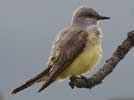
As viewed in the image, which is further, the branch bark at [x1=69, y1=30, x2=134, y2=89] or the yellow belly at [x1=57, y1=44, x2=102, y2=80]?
the yellow belly at [x1=57, y1=44, x2=102, y2=80]

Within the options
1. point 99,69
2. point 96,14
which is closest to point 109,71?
point 99,69

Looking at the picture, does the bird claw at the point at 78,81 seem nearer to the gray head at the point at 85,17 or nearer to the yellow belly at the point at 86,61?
the yellow belly at the point at 86,61

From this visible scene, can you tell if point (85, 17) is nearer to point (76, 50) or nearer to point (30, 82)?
point (76, 50)

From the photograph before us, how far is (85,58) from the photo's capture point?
1.33 m

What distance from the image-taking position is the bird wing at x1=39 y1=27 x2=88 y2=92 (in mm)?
1233

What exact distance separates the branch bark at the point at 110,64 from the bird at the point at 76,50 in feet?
0.17

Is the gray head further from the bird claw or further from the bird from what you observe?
the bird claw

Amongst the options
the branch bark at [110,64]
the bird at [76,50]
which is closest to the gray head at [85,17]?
the bird at [76,50]

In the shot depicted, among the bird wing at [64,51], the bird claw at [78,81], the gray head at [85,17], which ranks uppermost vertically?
the gray head at [85,17]

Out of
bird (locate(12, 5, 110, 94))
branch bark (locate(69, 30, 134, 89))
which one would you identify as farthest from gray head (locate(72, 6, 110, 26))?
branch bark (locate(69, 30, 134, 89))

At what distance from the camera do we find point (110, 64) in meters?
1.22

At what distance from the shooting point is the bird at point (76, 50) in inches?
48.8

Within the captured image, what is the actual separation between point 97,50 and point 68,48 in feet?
0.33

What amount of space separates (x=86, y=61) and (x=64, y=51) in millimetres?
114
